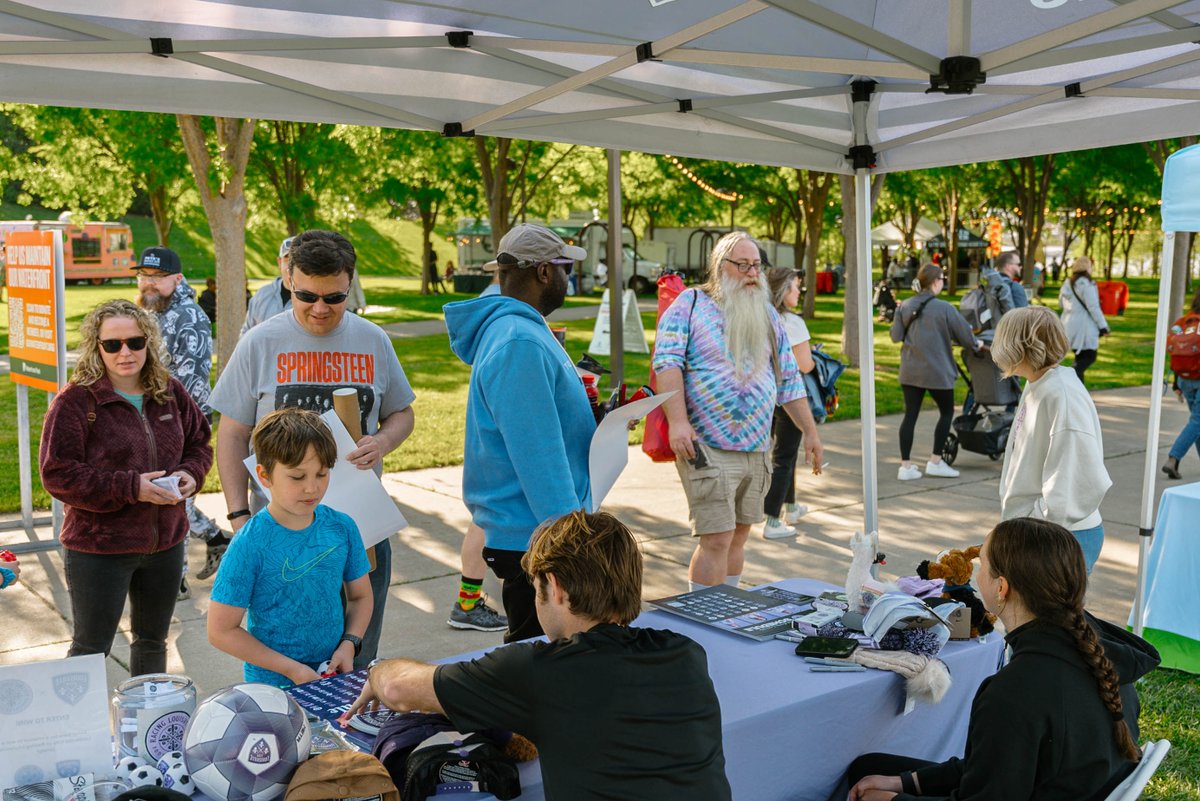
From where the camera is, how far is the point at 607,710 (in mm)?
2264

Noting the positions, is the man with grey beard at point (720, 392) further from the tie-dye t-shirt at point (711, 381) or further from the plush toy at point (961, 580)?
the plush toy at point (961, 580)

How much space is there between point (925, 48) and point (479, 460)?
2.48 m

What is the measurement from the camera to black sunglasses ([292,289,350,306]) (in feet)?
12.0

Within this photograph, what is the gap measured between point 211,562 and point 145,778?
4.72 m

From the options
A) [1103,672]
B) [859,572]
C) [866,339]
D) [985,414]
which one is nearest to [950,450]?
[985,414]

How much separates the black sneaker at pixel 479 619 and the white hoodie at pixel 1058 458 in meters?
2.70

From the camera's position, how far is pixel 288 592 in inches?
120

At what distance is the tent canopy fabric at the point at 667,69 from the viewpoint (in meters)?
3.67

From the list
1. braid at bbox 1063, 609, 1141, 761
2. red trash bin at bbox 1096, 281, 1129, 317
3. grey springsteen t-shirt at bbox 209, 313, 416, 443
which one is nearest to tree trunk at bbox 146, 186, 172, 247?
grey springsteen t-shirt at bbox 209, 313, 416, 443

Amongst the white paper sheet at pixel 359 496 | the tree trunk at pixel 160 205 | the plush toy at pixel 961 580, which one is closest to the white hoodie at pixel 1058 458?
the plush toy at pixel 961 580

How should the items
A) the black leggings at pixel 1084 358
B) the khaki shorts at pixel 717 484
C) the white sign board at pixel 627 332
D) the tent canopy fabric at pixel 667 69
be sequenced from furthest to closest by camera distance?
1. the white sign board at pixel 627 332
2. the black leggings at pixel 1084 358
3. the khaki shorts at pixel 717 484
4. the tent canopy fabric at pixel 667 69

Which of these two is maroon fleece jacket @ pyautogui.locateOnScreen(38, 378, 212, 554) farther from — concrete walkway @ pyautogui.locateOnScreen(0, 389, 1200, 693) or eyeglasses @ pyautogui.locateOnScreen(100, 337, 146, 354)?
concrete walkway @ pyautogui.locateOnScreen(0, 389, 1200, 693)

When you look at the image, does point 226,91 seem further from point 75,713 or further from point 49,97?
point 75,713

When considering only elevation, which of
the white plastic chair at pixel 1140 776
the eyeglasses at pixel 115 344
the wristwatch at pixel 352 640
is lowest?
the white plastic chair at pixel 1140 776
